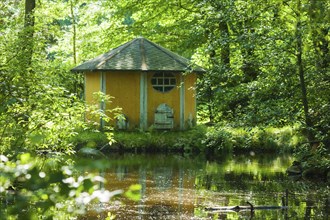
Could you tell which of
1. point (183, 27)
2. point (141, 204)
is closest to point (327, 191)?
point (141, 204)

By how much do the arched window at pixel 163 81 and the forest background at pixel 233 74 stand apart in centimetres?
462

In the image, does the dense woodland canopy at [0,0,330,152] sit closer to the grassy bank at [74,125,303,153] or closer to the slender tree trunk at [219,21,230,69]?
the slender tree trunk at [219,21,230,69]

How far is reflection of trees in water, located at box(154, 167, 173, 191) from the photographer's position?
16172mm

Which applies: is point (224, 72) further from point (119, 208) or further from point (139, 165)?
point (119, 208)

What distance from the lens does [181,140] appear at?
25312 mm

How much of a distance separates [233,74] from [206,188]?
327 centimetres

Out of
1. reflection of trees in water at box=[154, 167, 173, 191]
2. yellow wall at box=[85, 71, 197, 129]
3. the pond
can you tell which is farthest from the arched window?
reflection of trees in water at box=[154, 167, 173, 191]

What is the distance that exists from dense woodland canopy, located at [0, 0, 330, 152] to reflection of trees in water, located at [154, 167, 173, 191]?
2.18 meters

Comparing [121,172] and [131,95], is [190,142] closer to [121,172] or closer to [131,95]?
[131,95]

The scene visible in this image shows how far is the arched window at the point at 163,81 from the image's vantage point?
27734 mm

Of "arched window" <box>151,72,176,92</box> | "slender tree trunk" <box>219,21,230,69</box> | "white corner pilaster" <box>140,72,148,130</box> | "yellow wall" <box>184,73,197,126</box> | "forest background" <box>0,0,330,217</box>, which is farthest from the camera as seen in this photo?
"yellow wall" <box>184,73,197,126</box>

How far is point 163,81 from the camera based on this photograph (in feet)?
91.1

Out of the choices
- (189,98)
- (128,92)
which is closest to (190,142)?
(189,98)

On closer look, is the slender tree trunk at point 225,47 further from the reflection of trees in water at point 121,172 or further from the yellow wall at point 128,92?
the yellow wall at point 128,92
